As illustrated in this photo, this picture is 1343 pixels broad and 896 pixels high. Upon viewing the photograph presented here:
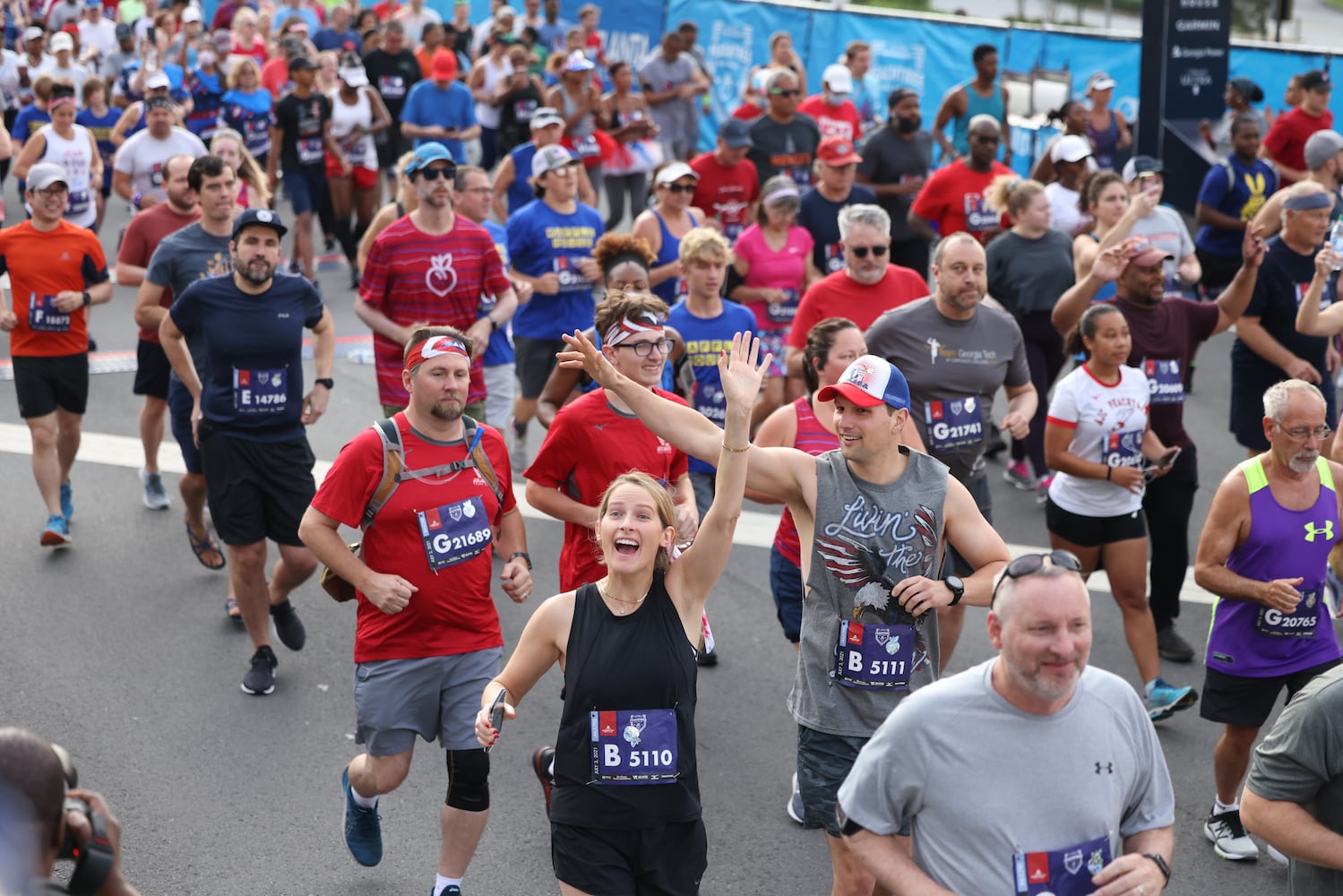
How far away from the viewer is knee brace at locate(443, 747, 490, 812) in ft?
16.9

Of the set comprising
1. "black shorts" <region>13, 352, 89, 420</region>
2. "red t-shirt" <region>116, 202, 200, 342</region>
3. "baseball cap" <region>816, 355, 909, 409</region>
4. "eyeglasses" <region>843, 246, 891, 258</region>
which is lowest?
"black shorts" <region>13, 352, 89, 420</region>

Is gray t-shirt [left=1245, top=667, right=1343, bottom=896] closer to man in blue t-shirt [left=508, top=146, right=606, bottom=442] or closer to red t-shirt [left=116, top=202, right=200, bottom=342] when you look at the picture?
man in blue t-shirt [left=508, top=146, right=606, bottom=442]

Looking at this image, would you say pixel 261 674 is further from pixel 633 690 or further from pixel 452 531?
pixel 633 690

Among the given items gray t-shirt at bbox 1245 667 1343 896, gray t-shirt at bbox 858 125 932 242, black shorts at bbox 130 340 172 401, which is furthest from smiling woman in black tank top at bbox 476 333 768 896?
gray t-shirt at bbox 858 125 932 242

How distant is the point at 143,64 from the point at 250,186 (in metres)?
11.0

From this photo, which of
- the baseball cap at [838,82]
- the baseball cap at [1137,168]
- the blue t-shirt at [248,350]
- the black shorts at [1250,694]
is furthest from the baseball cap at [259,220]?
the baseball cap at [838,82]

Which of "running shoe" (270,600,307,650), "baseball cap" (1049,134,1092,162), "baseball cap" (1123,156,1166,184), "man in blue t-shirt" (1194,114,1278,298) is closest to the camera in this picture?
"running shoe" (270,600,307,650)

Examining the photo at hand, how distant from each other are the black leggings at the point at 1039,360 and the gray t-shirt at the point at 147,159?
6.24m

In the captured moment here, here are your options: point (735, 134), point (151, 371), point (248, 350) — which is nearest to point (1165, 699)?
point (248, 350)

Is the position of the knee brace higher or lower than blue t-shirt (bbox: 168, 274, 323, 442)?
lower

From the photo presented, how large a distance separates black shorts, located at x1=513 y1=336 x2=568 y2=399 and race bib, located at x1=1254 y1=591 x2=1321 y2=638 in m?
5.02

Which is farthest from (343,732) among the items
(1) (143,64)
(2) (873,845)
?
(1) (143,64)

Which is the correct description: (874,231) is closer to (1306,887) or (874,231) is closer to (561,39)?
(1306,887)

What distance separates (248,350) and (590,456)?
1.93 m
